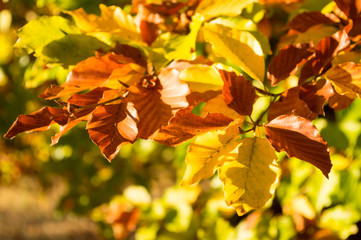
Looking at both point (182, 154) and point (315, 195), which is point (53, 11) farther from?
point (315, 195)

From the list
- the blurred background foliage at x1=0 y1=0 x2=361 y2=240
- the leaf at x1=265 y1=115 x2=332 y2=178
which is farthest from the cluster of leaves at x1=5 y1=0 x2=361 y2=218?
the blurred background foliage at x1=0 y1=0 x2=361 y2=240

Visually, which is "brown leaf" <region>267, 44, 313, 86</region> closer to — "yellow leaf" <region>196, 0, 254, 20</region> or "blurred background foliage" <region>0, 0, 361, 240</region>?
"yellow leaf" <region>196, 0, 254, 20</region>

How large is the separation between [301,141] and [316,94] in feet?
0.37

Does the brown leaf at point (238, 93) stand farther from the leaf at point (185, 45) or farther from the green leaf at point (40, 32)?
the green leaf at point (40, 32)

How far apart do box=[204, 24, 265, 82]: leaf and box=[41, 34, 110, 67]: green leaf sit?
0.24m

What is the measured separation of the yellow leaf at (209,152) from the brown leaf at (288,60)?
0.13 metres

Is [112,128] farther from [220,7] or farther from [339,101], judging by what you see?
[339,101]

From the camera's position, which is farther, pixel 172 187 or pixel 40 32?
pixel 172 187

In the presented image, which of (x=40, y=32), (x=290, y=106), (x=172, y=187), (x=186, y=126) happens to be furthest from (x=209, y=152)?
(x=172, y=187)

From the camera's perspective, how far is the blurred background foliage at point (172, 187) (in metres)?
0.96

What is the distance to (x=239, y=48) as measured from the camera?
0.60m

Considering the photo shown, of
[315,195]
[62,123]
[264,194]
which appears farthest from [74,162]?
[264,194]

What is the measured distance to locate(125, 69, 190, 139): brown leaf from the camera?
1.78 ft

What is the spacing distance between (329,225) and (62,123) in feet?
3.51
